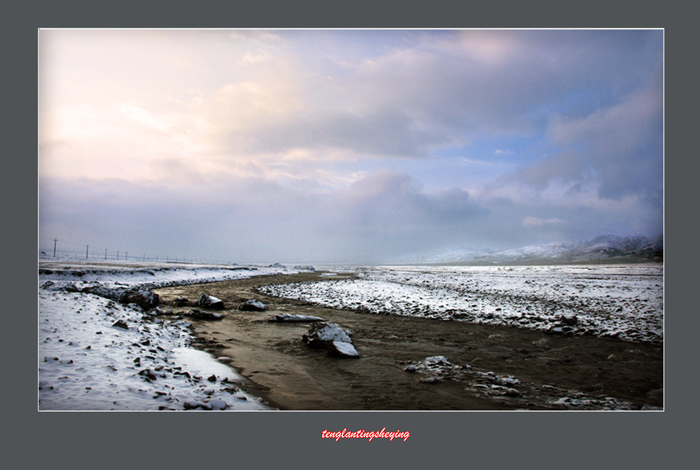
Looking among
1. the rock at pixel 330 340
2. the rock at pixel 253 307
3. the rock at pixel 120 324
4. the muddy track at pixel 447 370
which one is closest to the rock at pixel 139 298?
the rock at pixel 253 307

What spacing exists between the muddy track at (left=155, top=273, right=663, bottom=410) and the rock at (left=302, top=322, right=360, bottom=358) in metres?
0.19

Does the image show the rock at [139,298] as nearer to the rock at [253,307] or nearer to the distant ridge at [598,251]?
the rock at [253,307]

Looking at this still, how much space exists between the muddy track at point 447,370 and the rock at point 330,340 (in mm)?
192

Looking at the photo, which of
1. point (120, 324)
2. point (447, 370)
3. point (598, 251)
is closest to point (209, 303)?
point (120, 324)

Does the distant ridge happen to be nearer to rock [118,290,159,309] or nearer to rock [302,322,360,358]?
rock [302,322,360,358]

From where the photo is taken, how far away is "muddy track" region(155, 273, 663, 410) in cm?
495

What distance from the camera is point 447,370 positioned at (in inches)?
235

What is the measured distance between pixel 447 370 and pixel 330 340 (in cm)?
264

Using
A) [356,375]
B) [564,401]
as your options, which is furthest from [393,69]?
[564,401]

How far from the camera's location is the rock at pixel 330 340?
6.80 m

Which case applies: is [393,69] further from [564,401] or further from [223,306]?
[223,306]

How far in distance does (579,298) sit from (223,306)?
14802 mm

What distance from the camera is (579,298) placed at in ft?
41.5

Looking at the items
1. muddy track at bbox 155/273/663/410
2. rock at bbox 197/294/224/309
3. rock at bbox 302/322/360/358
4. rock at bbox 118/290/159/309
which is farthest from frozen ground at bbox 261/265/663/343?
rock at bbox 118/290/159/309
